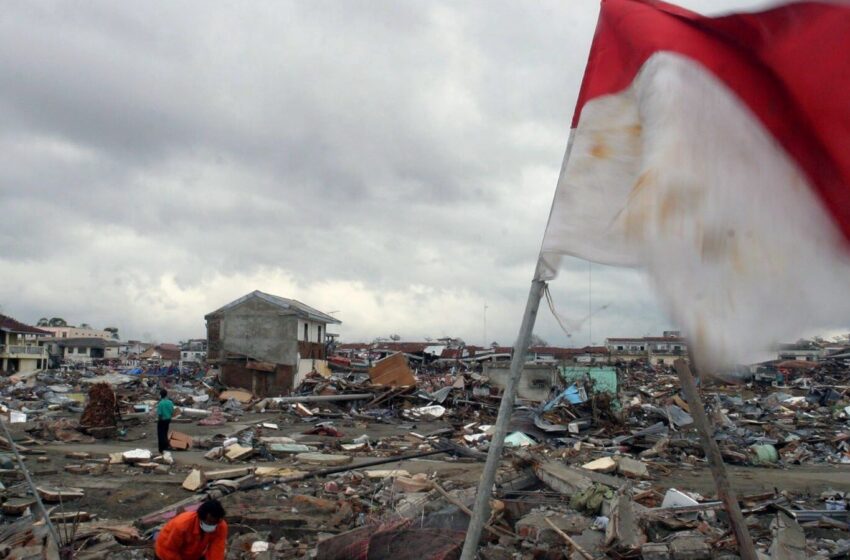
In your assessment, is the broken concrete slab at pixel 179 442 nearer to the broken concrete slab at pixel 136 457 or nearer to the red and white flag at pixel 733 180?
the broken concrete slab at pixel 136 457

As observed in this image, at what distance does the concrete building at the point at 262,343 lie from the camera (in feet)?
112

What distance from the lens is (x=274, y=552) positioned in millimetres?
7398

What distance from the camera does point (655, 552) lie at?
612 cm

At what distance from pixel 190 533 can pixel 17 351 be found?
56977mm

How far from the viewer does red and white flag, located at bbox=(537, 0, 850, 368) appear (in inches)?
93.9

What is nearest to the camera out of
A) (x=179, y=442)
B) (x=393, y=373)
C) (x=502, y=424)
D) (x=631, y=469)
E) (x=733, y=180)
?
(x=733, y=180)

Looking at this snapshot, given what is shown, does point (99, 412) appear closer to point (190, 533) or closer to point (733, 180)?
point (190, 533)

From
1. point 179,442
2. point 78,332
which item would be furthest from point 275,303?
point 78,332

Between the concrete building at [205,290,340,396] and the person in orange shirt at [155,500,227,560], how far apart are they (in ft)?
94.2

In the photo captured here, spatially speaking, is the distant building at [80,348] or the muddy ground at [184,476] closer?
the muddy ground at [184,476]

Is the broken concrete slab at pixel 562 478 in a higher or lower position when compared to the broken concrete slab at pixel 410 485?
higher

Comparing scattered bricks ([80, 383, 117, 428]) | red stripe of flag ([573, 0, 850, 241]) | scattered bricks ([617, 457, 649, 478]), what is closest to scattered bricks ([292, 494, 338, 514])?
scattered bricks ([617, 457, 649, 478])

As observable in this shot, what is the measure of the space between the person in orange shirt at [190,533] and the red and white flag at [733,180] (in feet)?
11.8

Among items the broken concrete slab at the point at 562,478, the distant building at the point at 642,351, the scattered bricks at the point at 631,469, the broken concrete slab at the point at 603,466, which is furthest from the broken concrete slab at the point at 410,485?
the distant building at the point at 642,351
